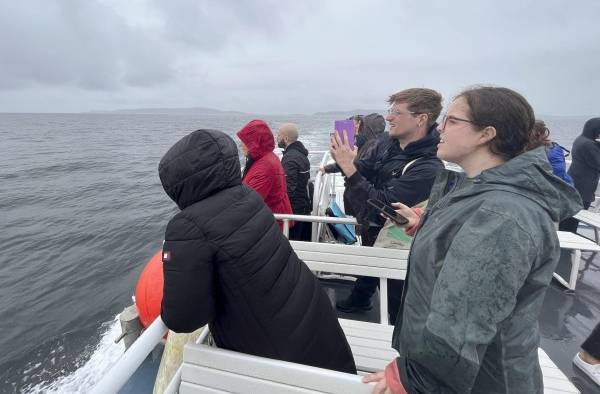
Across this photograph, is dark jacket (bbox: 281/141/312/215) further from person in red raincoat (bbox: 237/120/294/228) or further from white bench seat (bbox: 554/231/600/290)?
white bench seat (bbox: 554/231/600/290)

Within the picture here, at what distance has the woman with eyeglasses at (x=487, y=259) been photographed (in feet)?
3.01

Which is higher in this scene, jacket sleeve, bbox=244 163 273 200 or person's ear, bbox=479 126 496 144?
person's ear, bbox=479 126 496 144

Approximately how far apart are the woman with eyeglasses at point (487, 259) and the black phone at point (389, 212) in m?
0.88

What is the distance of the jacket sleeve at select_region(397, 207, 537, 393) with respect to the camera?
Answer: 2.97ft

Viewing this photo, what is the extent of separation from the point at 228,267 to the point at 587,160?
5832 mm

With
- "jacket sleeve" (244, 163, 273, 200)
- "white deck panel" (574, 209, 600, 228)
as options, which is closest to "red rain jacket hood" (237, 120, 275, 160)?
"jacket sleeve" (244, 163, 273, 200)

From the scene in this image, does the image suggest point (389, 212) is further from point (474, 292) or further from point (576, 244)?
point (576, 244)

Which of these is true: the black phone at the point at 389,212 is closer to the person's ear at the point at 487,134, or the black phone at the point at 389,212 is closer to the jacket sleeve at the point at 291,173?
the person's ear at the point at 487,134

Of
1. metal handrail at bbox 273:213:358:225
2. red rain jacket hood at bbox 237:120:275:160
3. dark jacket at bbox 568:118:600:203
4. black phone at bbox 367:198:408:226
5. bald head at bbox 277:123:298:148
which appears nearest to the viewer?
black phone at bbox 367:198:408:226

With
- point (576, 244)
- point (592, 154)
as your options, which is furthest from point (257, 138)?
point (592, 154)

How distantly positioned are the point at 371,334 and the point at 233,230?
4.73 feet

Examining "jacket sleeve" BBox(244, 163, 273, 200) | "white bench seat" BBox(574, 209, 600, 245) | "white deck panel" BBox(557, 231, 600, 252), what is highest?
"jacket sleeve" BBox(244, 163, 273, 200)

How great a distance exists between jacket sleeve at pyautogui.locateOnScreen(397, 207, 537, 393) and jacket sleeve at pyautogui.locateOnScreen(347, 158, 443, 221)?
4.26 feet

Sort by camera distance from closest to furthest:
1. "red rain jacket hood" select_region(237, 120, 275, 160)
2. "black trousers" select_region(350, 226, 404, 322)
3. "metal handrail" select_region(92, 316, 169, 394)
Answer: "metal handrail" select_region(92, 316, 169, 394), "black trousers" select_region(350, 226, 404, 322), "red rain jacket hood" select_region(237, 120, 275, 160)
